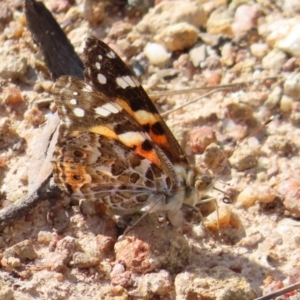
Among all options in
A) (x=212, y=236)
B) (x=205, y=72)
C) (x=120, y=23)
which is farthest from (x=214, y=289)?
(x=120, y=23)

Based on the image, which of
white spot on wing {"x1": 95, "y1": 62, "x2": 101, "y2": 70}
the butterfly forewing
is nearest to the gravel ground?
the butterfly forewing

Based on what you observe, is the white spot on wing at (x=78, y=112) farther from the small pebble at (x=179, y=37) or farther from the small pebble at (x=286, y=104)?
the small pebble at (x=286, y=104)

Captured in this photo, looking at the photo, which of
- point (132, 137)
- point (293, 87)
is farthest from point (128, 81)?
point (293, 87)

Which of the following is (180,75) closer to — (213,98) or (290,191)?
(213,98)

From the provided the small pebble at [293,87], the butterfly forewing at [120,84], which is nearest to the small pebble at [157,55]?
the small pebble at [293,87]

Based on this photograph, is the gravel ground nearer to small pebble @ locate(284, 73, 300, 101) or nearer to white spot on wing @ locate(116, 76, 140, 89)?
small pebble @ locate(284, 73, 300, 101)
